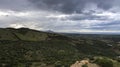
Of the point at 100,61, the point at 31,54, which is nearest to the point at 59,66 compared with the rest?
the point at 100,61

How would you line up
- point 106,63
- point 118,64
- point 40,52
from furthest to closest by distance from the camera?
point 40,52 < point 118,64 < point 106,63

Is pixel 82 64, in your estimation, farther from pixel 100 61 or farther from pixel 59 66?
pixel 59 66

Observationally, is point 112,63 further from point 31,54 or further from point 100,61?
point 31,54

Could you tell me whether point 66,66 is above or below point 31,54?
above

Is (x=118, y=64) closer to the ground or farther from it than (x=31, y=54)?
farther from it

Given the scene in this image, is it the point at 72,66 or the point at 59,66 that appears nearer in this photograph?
the point at 72,66

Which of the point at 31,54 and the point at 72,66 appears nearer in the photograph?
the point at 72,66

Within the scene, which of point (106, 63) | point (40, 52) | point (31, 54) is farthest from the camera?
point (40, 52)

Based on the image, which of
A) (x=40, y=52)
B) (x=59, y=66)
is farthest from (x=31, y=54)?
(x=59, y=66)

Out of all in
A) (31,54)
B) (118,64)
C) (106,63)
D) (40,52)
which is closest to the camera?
(106,63)
